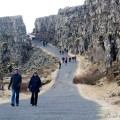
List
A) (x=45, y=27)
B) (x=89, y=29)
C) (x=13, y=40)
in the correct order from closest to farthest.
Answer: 1. (x=89, y=29)
2. (x=13, y=40)
3. (x=45, y=27)

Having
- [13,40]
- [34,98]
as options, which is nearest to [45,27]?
[13,40]

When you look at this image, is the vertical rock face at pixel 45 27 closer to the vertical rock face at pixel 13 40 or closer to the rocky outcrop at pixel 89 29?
the rocky outcrop at pixel 89 29

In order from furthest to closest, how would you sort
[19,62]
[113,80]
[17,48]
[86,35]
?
1. [17,48]
2. [19,62]
3. [86,35]
4. [113,80]

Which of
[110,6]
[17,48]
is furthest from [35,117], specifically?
[17,48]

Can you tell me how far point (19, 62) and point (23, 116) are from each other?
8597cm

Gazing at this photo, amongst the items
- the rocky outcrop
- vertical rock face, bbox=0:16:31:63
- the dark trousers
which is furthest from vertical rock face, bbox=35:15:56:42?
the dark trousers

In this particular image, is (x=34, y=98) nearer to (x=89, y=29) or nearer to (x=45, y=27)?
(x=89, y=29)

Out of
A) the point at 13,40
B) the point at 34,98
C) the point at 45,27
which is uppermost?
the point at 34,98

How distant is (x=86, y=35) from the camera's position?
96.1 m

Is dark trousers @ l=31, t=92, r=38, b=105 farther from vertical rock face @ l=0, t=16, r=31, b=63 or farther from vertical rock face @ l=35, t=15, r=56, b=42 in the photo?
vertical rock face @ l=35, t=15, r=56, b=42

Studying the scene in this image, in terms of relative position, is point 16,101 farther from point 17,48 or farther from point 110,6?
point 17,48

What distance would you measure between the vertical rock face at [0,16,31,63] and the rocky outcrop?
34.4 ft

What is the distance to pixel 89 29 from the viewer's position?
94500mm

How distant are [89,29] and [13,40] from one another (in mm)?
25911
